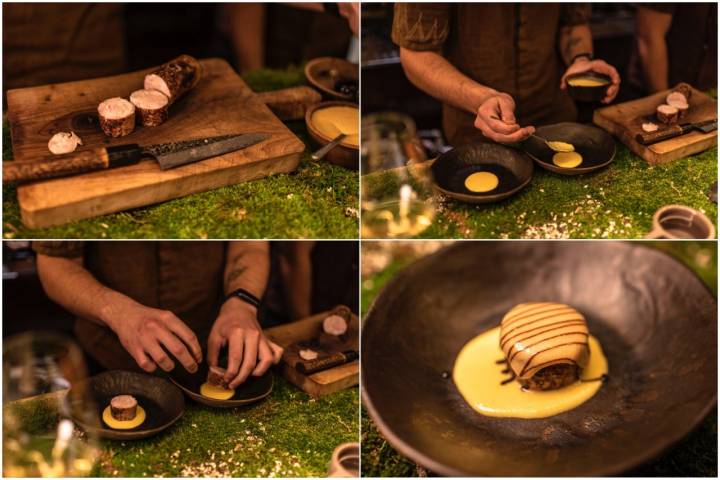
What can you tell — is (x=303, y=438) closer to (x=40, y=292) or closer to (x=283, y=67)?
(x=40, y=292)

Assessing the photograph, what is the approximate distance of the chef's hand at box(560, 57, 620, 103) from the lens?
2.85 m

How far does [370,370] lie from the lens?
8.42 ft

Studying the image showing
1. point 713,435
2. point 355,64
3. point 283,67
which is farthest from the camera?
point 283,67

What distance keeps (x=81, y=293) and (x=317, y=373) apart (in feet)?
2.55

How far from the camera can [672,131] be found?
2754 millimetres

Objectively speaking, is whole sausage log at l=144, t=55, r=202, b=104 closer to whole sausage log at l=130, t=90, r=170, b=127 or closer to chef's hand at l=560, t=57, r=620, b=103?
whole sausage log at l=130, t=90, r=170, b=127

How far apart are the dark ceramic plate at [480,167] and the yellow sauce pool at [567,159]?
10 centimetres

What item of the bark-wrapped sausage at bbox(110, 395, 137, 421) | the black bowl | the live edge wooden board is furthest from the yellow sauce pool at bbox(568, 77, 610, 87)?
the bark-wrapped sausage at bbox(110, 395, 137, 421)

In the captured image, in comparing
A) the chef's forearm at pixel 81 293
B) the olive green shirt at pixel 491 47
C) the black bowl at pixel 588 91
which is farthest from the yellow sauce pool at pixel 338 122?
the chef's forearm at pixel 81 293

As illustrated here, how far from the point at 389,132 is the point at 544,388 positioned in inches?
39.7

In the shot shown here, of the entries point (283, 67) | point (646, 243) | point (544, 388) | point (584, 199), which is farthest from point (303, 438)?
point (283, 67)

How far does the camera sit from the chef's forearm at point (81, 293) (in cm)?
257

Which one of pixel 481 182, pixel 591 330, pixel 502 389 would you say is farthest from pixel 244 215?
pixel 591 330

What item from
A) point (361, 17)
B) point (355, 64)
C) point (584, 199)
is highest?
point (361, 17)
